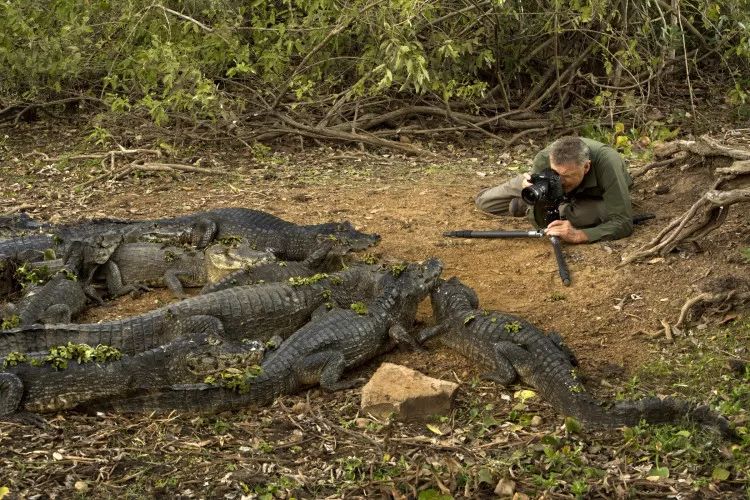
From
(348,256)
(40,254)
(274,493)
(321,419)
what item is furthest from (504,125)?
(274,493)

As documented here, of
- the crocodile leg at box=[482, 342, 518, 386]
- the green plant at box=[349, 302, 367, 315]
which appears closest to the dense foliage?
the green plant at box=[349, 302, 367, 315]

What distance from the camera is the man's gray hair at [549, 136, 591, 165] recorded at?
22.7ft

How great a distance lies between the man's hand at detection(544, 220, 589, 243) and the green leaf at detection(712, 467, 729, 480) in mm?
2960

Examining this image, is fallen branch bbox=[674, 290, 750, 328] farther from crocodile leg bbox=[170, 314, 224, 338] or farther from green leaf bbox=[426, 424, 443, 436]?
crocodile leg bbox=[170, 314, 224, 338]

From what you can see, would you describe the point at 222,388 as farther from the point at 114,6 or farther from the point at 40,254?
the point at 114,6

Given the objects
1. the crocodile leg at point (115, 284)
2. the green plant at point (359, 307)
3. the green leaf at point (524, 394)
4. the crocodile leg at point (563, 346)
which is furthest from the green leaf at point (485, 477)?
the crocodile leg at point (115, 284)

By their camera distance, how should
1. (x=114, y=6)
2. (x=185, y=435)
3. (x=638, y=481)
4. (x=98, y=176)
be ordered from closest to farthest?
(x=638, y=481) < (x=185, y=435) < (x=98, y=176) < (x=114, y=6)

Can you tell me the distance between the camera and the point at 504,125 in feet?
36.1

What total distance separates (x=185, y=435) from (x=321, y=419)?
69 centimetres

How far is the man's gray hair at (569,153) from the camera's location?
6926 millimetres

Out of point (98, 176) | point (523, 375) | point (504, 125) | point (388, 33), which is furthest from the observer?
point (504, 125)

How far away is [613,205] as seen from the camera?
7078mm

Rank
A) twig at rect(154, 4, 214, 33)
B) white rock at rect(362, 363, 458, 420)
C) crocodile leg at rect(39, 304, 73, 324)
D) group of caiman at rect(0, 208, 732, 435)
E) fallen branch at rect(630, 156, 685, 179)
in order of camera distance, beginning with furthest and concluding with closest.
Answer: twig at rect(154, 4, 214, 33) → fallen branch at rect(630, 156, 685, 179) → crocodile leg at rect(39, 304, 73, 324) → group of caiman at rect(0, 208, 732, 435) → white rock at rect(362, 363, 458, 420)

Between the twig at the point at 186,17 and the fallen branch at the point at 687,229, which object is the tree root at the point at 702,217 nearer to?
the fallen branch at the point at 687,229
